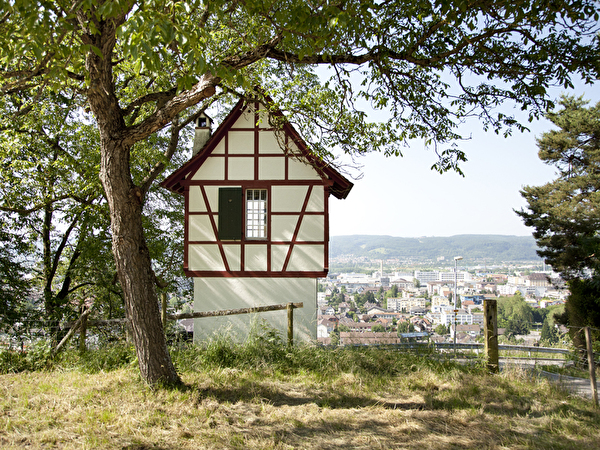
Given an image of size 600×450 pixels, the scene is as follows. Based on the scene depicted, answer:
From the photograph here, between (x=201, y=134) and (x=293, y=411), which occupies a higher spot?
(x=201, y=134)

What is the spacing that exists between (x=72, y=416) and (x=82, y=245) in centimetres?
964

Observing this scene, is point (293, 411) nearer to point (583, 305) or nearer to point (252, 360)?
point (252, 360)

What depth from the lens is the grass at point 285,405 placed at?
445 cm

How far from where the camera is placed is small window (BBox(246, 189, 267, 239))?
35.1ft

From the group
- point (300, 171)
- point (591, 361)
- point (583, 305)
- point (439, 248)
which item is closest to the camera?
point (591, 361)

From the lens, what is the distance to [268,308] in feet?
26.5

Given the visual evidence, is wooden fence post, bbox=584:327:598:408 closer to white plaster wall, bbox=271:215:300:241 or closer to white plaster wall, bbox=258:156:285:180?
white plaster wall, bbox=271:215:300:241

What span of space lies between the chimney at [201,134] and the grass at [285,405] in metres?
5.59

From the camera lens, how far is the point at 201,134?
1122 centimetres

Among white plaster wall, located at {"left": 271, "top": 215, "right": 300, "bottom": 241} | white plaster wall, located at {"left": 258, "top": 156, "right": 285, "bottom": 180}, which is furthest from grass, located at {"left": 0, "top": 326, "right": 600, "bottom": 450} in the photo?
white plaster wall, located at {"left": 258, "top": 156, "right": 285, "bottom": 180}

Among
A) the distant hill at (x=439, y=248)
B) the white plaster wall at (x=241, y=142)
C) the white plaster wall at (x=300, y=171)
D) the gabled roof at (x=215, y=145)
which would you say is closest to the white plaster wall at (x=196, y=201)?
the gabled roof at (x=215, y=145)

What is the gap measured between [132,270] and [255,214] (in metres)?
5.13

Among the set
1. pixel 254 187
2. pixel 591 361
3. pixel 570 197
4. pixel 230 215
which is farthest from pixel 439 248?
pixel 591 361

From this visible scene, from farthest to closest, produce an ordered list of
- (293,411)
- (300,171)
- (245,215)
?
(245,215) → (300,171) → (293,411)
